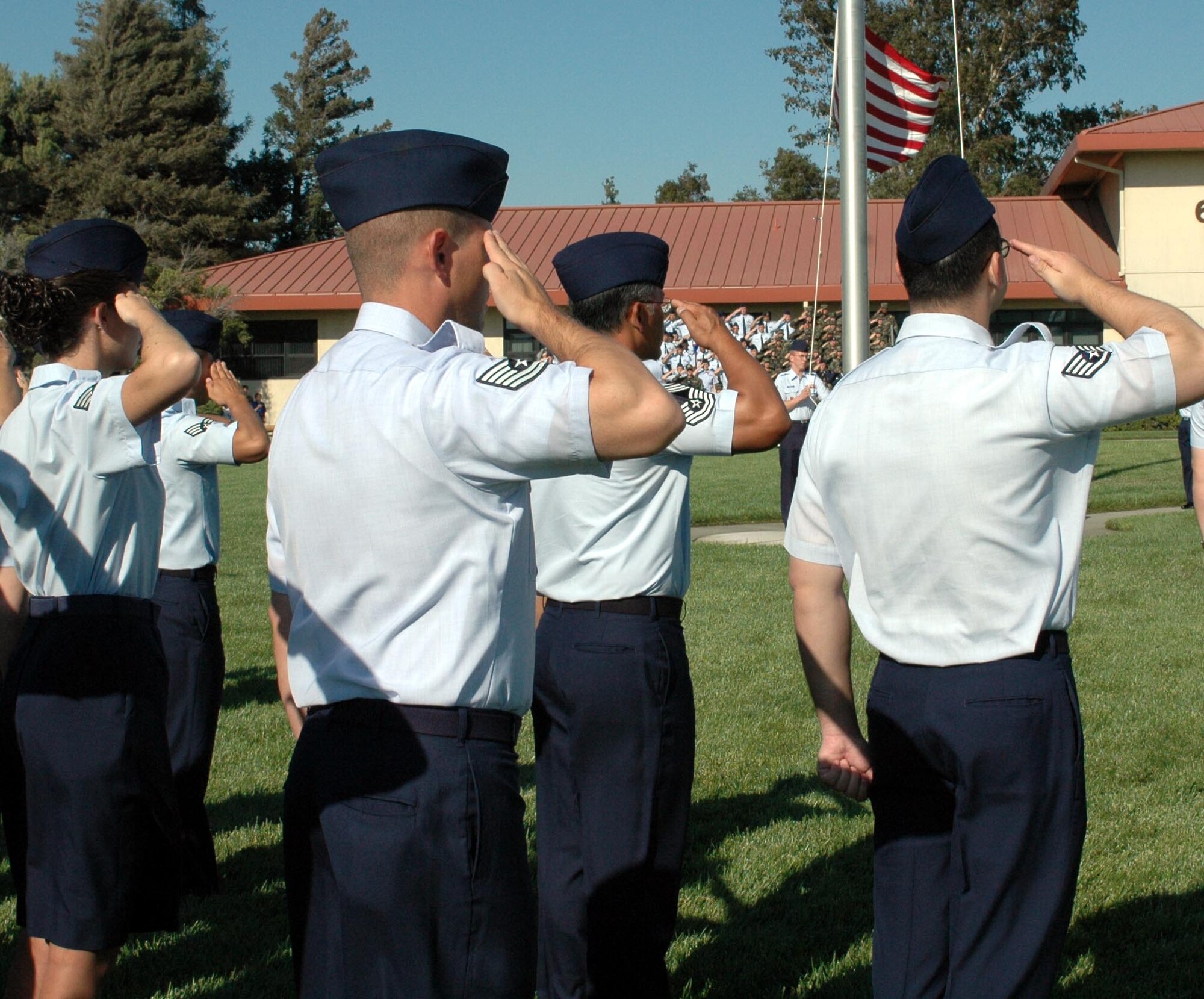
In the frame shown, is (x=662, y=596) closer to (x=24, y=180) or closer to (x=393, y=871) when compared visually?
(x=393, y=871)

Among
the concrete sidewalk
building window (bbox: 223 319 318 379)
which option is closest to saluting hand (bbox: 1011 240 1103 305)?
the concrete sidewalk

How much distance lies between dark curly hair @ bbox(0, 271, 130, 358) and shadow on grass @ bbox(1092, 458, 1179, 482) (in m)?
19.0

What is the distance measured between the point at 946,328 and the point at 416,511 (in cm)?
128

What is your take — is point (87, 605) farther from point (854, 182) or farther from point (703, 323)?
point (854, 182)

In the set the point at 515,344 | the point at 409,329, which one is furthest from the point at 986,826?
the point at 515,344

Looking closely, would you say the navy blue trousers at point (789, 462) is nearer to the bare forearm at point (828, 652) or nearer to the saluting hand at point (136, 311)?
the bare forearm at point (828, 652)

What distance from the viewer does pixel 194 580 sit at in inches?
210

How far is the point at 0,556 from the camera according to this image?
12.1 feet

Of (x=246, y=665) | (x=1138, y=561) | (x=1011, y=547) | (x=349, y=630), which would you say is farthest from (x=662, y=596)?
(x=1138, y=561)

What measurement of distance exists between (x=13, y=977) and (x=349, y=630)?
1716mm

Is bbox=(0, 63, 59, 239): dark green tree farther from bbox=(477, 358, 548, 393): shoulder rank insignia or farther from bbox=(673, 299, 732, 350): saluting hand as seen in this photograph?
bbox=(477, 358, 548, 393): shoulder rank insignia

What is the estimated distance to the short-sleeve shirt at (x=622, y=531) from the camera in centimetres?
386

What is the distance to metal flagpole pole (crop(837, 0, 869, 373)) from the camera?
921 cm

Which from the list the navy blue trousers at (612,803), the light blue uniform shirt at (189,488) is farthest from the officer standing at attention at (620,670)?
the light blue uniform shirt at (189,488)
